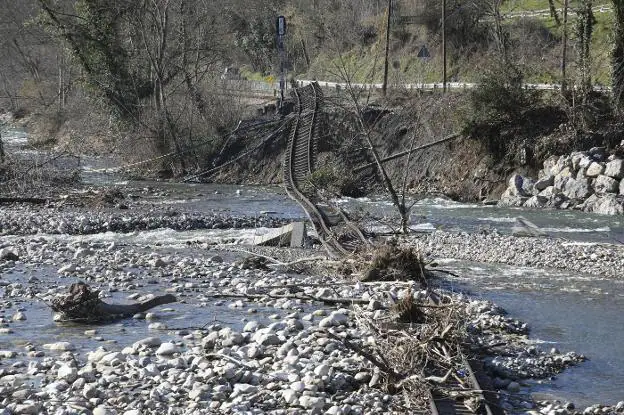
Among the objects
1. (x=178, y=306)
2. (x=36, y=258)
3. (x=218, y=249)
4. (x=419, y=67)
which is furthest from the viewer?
(x=419, y=67)

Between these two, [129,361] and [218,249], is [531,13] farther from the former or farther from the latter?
[129,361]

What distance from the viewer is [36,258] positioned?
55.5ft

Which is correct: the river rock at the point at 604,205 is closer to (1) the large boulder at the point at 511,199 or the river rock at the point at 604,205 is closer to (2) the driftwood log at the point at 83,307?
(1) the large boulder at the point at 511,199

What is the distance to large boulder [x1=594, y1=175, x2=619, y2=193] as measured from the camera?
2709 cm

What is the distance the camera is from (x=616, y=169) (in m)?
27.5

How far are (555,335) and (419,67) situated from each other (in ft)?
134

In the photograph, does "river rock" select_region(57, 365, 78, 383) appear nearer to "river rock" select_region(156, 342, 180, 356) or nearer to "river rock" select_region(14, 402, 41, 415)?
"river rock" select_region(14, 402, 41, 415)

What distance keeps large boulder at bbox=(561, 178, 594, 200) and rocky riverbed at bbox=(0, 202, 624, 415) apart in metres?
14.5

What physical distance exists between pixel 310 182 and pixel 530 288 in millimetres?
14438

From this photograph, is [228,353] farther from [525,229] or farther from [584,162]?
[584,162]

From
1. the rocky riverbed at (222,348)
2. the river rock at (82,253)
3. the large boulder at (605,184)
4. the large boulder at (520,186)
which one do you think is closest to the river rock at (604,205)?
the large boulder at (605,184)

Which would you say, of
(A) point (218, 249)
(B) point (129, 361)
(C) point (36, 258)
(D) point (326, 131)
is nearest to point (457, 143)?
(D) point (326, 131)

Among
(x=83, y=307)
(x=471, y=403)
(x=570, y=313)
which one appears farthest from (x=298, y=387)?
(x=570, y=313)

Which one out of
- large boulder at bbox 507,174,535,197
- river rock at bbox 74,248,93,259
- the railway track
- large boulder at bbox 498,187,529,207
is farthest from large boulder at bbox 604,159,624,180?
the railway track
